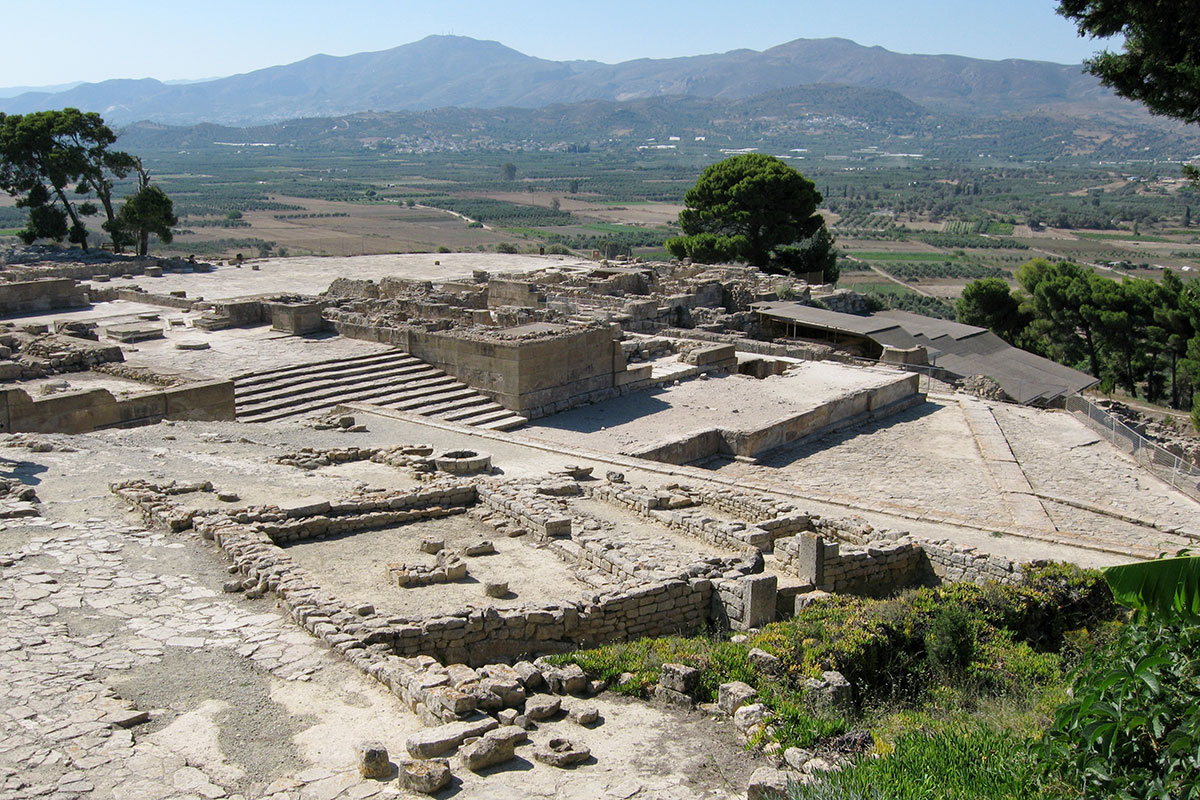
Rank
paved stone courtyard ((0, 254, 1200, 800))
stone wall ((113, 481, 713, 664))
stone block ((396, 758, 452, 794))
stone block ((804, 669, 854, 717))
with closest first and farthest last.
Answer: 1. stone block ((396, 758, 452, 794))
2. paved stone courtyard ((0, 254, 1200, 800))
3. stone block ((804, 669, 854, 717))
4. stone wall ((113, 481, 713, 664))

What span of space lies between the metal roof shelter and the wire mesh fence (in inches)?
143

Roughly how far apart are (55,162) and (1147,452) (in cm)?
3803

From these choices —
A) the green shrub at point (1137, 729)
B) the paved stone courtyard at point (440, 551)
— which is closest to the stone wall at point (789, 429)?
the paved stone courtyard at point (440, 551)

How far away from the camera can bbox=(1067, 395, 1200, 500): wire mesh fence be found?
1658 cm

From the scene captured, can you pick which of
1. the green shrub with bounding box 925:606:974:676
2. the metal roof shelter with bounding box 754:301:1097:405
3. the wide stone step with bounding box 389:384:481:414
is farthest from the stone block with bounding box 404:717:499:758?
the metal roof shelter with bounding box 754:301:1097:405

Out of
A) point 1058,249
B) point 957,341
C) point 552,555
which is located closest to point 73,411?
point 552,555

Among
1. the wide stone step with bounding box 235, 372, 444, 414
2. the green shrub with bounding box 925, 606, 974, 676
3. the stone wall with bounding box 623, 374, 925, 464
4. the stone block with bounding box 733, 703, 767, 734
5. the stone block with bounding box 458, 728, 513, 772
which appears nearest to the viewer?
the stone block with bounding box 458, 728, 513, 772

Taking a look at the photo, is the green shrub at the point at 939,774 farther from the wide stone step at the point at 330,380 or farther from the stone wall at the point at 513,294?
the stone wall at the point at 513,294

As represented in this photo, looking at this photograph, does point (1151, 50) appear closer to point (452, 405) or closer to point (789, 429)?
point (789, 429)

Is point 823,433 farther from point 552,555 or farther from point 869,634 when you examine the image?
point 869,634

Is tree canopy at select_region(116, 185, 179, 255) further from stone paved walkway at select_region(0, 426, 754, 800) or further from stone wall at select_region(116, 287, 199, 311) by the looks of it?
stone paved walkway at select_region(0, 426, 754, 800)

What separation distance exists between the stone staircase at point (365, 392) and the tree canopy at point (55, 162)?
23.7m

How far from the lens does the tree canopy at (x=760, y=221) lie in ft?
131

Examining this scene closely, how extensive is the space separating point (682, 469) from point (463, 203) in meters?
107
